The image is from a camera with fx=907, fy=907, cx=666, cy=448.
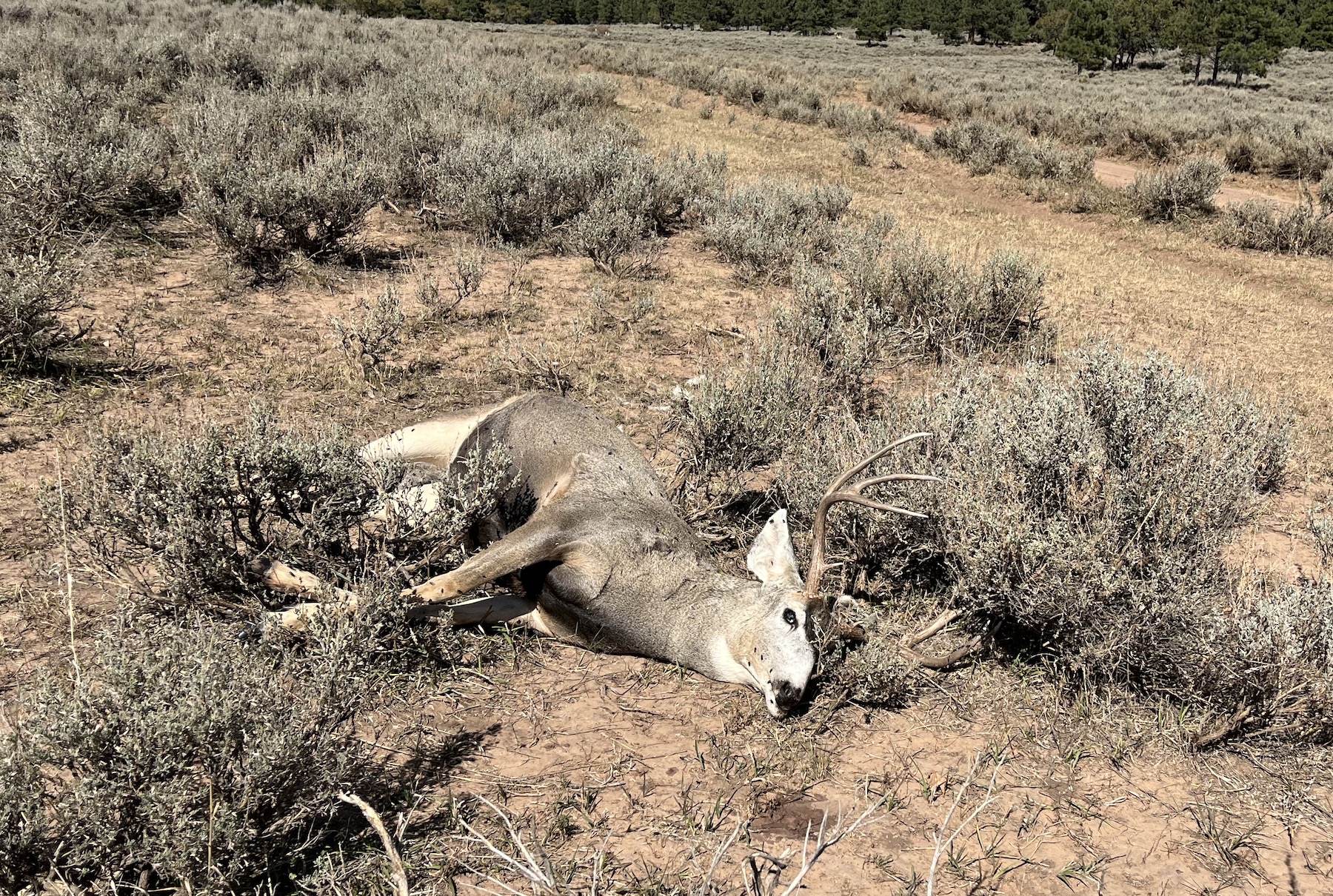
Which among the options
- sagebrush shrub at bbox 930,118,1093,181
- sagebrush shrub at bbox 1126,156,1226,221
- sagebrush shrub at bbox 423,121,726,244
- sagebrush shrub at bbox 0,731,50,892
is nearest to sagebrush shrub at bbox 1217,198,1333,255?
sagebrush shrub at bbox 1126,156,1226,221

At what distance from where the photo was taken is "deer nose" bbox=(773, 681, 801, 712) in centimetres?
324

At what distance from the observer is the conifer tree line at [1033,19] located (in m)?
38.4

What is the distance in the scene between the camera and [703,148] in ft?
52.7

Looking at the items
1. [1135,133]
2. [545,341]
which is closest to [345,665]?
[545,341]

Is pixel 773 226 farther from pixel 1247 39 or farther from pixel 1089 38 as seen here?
pixel 1089 38

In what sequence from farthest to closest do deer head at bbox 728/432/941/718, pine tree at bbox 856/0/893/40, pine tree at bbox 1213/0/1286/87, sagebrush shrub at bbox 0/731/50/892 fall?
pine tree at bbox 856/0/893/40
pine tree at bbox 1213/0/1286/87
deer head at bbox 728/432/941/718
sagebrush shrub at bbox 0/731/50/892

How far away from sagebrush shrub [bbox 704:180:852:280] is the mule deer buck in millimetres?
5479

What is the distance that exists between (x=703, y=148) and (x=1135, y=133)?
1169 cm

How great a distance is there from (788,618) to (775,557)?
411 mm

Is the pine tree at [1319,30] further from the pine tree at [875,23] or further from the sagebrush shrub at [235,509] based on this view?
the sagebrush shrub at [235,509]

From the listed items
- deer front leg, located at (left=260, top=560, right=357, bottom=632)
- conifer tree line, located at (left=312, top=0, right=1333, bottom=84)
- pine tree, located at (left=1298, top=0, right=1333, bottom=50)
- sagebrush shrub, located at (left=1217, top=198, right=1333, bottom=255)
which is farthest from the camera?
pine tree, located at (left=1298, top=0, right=1333, bottom=50)

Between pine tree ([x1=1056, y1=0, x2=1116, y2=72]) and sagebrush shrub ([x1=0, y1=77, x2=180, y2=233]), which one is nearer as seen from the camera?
sagebrush shrub ([x1=0, y1=77, x2=180, y2=233])

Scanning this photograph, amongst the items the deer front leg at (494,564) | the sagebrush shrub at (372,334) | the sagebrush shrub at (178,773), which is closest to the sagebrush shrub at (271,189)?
the sagebrush shrub at (372,334)

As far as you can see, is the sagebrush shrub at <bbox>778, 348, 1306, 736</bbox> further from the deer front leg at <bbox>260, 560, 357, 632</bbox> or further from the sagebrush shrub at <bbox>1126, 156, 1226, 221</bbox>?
the sagebrush shrub at <bbox>1126, 156, 1226, 221</bbox>
